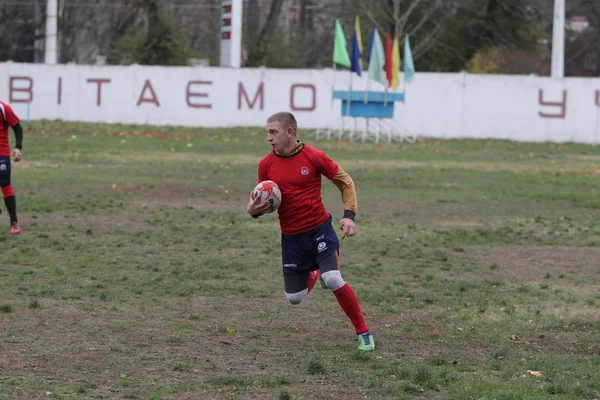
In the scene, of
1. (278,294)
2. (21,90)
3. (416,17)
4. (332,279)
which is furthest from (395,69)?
(332,279)

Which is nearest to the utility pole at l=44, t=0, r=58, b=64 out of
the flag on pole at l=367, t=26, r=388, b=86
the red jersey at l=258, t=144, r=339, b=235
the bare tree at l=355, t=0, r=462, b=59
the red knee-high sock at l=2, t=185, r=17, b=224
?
the flag on pole at l=367, t=26, r=388, b=86

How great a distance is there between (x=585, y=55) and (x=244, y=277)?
206 ft

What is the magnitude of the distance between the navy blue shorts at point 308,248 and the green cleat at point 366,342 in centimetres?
63

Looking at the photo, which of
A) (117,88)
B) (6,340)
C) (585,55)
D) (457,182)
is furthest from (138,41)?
(6,340)

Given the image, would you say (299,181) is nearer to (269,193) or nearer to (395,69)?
(269,193)

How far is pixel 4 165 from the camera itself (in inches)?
540

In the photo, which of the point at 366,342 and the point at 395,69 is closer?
the point at 366,342

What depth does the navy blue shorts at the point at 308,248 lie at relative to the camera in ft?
26.2

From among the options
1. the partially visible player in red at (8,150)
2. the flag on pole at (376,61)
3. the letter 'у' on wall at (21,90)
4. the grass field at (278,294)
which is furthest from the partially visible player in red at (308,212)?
the letter 'у' on wall at (21,90)

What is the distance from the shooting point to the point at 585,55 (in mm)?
70125

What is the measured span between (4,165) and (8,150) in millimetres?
199

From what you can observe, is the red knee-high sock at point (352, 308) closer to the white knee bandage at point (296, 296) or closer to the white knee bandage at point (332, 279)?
the white knee bandage at point (332, 279)

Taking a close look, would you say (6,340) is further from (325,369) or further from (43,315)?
(325,369)

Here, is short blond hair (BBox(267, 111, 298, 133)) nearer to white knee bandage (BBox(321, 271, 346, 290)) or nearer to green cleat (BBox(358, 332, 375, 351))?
white knee bandage (BBox(321, 271, 346, 290))
